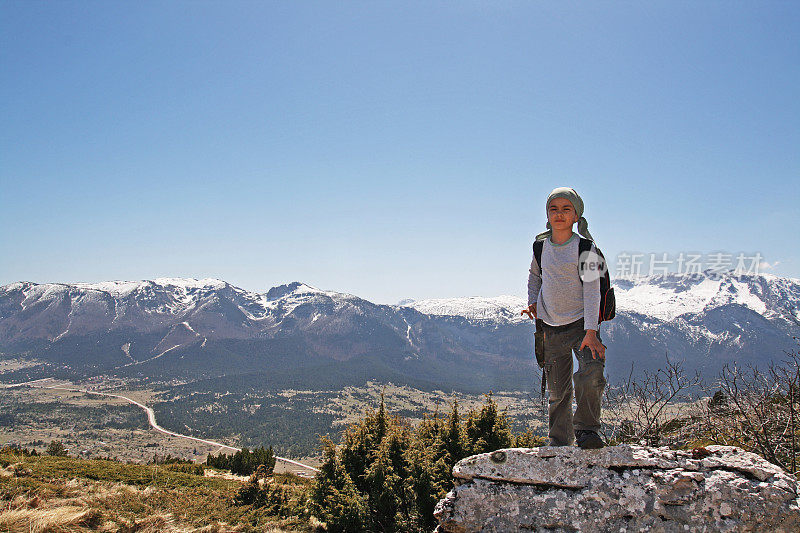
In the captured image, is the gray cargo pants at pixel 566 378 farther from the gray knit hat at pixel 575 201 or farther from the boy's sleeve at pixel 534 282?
the gray knit hat at pixel 575 201

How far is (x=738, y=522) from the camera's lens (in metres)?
3.04

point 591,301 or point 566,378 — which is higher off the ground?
point 591,301

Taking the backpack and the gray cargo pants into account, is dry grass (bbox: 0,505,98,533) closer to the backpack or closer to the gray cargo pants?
the gray cargo pants

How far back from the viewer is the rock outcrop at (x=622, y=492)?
309cm

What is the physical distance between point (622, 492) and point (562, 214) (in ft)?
8.86

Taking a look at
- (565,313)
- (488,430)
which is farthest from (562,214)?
→ (488,430)

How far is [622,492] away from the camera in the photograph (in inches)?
131

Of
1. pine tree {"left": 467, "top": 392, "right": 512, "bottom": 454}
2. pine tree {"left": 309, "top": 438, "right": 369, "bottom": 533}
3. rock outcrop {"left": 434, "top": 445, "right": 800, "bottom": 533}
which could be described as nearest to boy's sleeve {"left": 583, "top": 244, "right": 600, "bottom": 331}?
rock outcrop {"left": 434, "top": 445, "right": 800, "bottom": 533}

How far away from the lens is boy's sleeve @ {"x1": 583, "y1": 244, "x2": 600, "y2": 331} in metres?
4.07

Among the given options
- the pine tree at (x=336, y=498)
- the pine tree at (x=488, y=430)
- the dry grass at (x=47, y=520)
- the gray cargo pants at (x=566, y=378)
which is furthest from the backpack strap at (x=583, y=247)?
the dry grass at (x=47, y=520)

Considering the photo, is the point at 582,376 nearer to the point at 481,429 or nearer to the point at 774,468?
the point at 774,468

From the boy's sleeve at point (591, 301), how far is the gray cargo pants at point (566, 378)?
9.2 inches

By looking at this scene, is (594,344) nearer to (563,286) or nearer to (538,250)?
(563,286)

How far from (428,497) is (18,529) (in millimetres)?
7770
